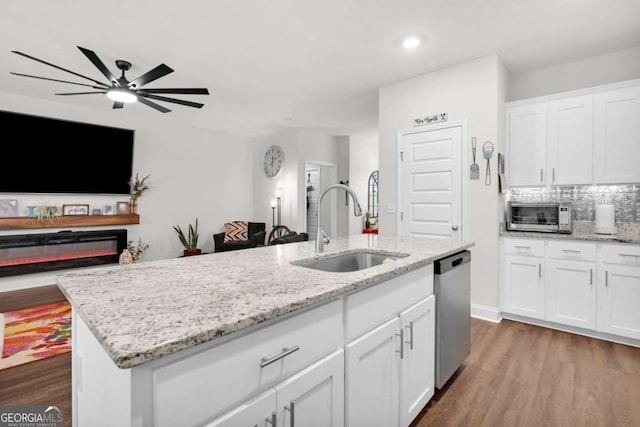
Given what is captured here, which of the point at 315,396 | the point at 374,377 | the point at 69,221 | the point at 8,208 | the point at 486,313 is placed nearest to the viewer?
the point at 315,396

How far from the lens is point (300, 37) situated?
114 inches

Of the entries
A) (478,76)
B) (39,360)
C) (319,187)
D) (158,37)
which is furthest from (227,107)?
(39,360)

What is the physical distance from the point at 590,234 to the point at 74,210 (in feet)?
22.0

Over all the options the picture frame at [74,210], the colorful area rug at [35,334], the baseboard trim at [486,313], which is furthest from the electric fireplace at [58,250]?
the baseboard trim at [486,313]

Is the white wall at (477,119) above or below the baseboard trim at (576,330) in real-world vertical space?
above

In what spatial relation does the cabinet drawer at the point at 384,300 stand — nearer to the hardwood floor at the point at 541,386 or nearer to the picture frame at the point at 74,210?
the hardwood floor at the point at 541,386

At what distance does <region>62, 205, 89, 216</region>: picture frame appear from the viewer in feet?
15.5

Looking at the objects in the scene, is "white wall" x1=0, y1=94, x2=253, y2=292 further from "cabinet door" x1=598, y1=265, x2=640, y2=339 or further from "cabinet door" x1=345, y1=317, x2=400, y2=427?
"cabinet door" x1=598, y1=265, x2=640, y2=339

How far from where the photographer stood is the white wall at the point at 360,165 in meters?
7.06

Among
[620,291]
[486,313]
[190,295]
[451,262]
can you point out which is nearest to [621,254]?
[620,291]

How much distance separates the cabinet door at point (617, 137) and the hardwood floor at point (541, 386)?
1544mm

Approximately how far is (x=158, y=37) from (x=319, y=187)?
190 inches

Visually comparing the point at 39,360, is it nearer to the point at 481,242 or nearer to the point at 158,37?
the point at 158,37

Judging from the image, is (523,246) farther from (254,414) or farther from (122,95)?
(122,95)
